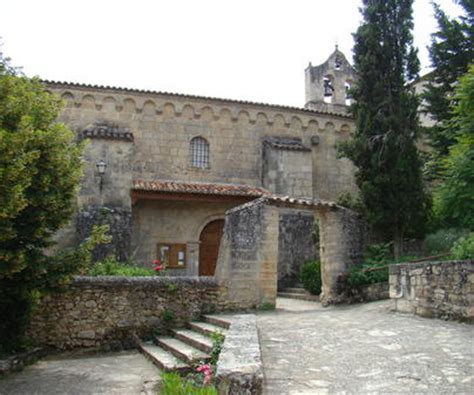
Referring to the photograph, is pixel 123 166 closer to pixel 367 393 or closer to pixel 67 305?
pixel 67 305

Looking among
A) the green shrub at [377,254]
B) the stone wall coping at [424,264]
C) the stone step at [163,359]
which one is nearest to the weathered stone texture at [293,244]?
the green shrub at [377,254]

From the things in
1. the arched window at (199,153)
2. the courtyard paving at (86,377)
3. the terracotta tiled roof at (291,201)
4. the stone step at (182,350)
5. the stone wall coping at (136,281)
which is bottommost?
the courtyard paving at (86,377)

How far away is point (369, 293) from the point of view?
41.4 ft

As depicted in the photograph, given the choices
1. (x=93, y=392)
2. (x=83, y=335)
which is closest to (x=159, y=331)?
(x=83, y=335)

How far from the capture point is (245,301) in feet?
36.8

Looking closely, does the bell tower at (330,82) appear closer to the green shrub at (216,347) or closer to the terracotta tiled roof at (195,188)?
the terracotta tiled roof at (195,188)

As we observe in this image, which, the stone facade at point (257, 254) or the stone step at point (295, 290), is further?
the stone step at point (295, 290)

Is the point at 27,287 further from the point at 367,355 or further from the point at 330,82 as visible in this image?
the point at 330,82

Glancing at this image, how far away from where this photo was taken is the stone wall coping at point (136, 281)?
10422 millimetres

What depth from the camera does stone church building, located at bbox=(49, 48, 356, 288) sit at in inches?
679

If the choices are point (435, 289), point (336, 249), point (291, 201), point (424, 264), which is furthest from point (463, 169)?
point (291, 201)

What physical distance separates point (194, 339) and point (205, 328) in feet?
2.02

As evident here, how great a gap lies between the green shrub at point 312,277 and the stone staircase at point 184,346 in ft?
16.7

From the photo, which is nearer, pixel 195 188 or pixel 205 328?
pixel 205 328
